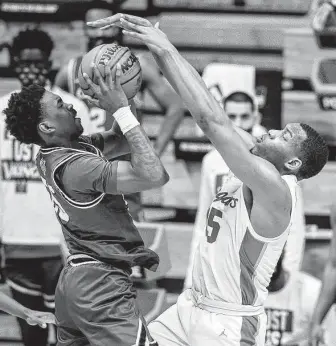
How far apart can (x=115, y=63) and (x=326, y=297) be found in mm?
2126

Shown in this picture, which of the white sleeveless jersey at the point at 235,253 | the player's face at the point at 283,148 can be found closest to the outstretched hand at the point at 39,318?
the white sleeveless jersey at the point at 235,253

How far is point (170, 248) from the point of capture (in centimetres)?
734

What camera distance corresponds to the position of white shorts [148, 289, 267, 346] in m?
4.34

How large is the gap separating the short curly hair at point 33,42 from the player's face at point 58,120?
7.56 ft

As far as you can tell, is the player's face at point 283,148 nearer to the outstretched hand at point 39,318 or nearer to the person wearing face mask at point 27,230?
the outstretched hand at point 39,318

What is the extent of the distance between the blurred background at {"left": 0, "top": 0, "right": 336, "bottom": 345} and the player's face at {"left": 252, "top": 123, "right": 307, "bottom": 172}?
9.53 feet

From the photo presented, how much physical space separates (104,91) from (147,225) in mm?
2189

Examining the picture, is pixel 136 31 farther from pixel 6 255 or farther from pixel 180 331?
pixel 6 255

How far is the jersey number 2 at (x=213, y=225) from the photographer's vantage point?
440cm

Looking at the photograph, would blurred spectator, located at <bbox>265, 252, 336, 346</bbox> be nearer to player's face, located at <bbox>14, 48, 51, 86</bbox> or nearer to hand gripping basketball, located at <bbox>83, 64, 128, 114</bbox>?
player's face, located at <bbox>14, 48, 51, 86</bbox>

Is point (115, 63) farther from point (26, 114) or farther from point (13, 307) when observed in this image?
point (13, 307)

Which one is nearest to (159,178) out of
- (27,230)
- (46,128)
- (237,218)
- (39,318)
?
(237,218)

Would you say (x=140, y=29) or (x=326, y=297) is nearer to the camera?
(x=140, y=29)

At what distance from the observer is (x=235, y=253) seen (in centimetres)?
433
